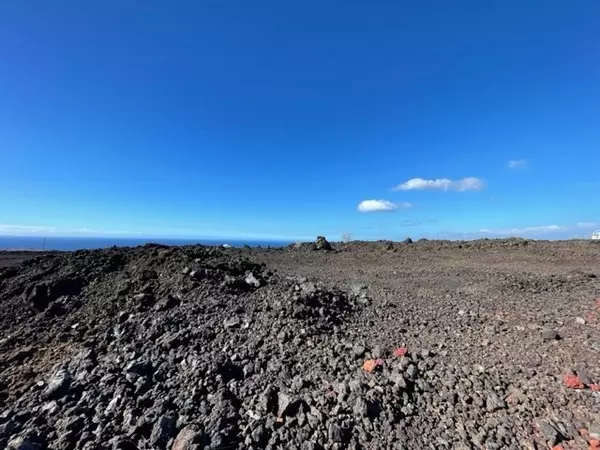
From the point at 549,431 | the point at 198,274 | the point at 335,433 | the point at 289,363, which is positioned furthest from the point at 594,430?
the point at 198,274

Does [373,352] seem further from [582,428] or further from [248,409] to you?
[582,428]

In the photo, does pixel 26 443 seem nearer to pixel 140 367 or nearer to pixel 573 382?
pixel 140 367

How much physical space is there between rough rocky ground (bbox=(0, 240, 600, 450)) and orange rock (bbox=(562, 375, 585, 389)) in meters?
0.02

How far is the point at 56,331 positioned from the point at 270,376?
4.33 m

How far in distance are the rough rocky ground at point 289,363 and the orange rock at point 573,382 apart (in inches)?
0.6

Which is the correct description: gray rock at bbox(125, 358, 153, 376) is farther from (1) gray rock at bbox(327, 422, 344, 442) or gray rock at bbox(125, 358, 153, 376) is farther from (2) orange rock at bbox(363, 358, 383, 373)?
(2) orange rock at bbox(363, 358, 383, 373)

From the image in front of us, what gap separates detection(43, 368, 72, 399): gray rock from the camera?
4.03 m

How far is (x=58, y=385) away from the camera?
4.12m

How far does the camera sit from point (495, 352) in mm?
4492

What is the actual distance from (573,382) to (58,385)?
6.01 m

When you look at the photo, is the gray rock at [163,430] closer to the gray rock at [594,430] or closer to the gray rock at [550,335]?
the gray rock at [594,430]

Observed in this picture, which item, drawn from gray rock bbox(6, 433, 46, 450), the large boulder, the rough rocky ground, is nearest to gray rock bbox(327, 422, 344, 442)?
the rough rocky ground

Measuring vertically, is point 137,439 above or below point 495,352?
below

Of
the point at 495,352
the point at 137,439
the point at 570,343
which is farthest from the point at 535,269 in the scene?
the point at 137,439
